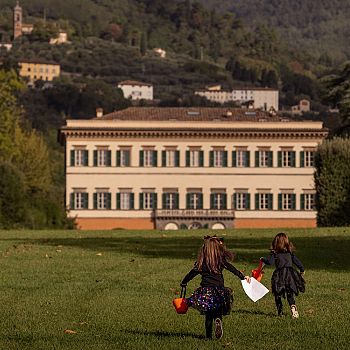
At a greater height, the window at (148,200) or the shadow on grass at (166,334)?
the shadow on grass at (166,334)

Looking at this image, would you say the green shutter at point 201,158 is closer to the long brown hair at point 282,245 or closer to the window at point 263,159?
the window at point 263,159

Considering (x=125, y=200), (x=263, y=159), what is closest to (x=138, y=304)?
(x=125, y=200)

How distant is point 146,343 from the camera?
14602 mm

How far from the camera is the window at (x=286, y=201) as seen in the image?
94.4 metres

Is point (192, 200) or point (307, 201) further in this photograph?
point (192, 200)

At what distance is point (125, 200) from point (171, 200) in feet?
10.6

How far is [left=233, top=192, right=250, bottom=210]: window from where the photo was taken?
95125 millimetres

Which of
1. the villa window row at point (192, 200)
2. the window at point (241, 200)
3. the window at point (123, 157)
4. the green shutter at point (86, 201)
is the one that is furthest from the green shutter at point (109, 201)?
the window at point (241, 200)

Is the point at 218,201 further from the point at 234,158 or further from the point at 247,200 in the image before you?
the point at 234,158

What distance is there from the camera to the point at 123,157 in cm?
9438

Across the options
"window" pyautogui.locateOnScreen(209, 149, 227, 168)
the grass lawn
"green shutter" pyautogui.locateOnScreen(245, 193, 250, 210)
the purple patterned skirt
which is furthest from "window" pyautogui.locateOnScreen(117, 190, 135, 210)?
the purple patterned skirt

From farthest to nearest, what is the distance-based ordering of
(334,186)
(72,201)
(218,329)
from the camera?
1. (72,201)
2. (334,186)
3. (218,329)

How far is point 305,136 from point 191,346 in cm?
8032

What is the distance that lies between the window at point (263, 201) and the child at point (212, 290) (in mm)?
79794
